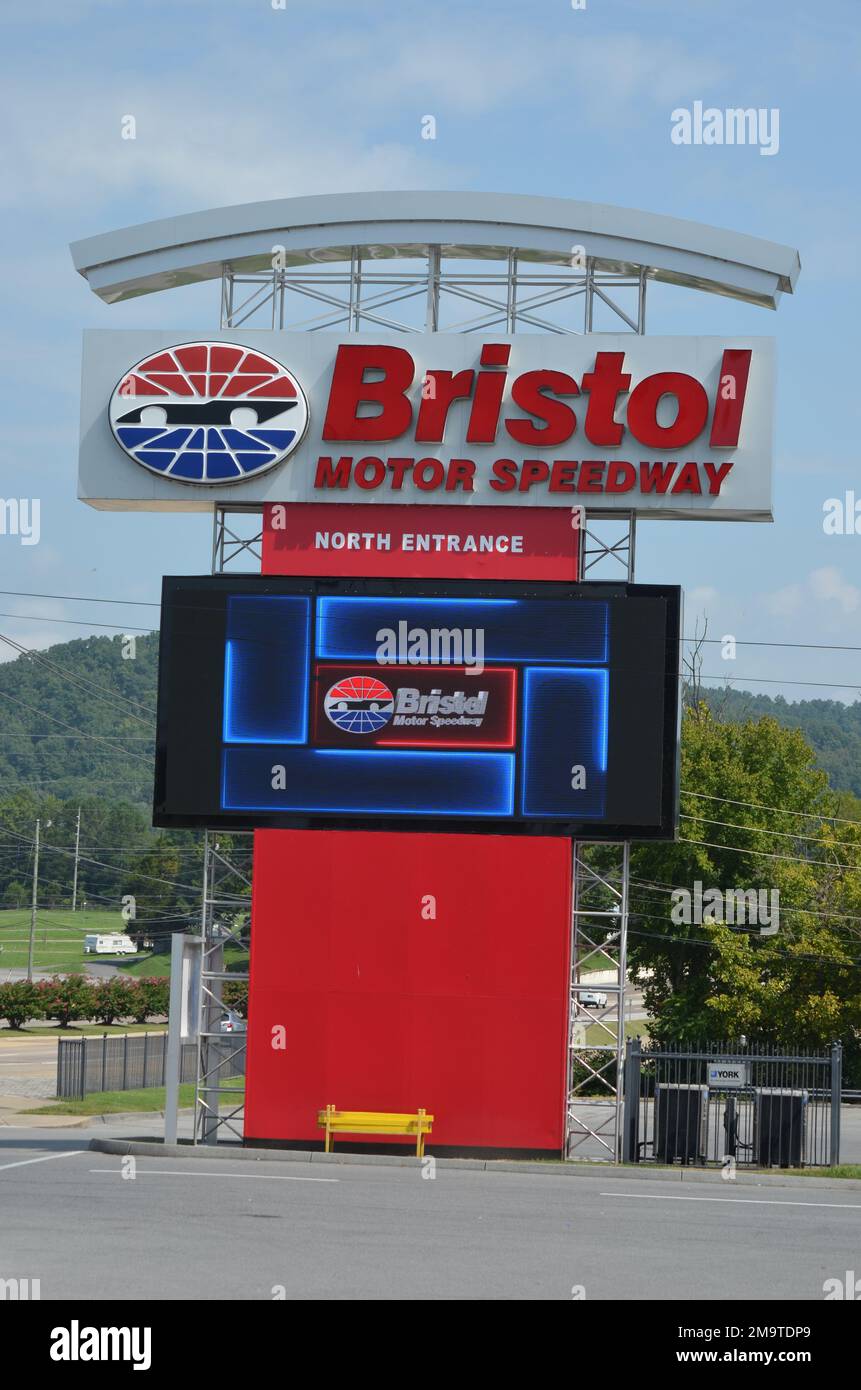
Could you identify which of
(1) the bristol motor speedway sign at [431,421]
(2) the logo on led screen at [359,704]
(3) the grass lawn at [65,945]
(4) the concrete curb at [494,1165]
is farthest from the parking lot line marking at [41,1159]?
(3) the grass lawn at [65,945]

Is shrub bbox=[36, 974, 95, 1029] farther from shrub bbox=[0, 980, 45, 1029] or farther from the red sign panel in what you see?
the red sign panel

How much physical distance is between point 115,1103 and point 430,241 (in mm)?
18836

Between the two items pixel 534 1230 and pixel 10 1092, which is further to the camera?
pixel 10 1092

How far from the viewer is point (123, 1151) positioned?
22.7 metres

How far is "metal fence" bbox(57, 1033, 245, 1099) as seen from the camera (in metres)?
35.3

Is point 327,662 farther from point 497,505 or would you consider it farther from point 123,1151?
point 123,1151

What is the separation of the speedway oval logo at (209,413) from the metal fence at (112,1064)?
39.2 feet

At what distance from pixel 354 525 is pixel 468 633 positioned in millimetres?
2551

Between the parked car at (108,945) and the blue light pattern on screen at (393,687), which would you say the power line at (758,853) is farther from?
the parked car at (108,945)

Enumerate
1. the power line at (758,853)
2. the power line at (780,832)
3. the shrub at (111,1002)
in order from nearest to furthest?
the power line at (758,853) < the power line at (780,832) < the shrub at (111,1002)

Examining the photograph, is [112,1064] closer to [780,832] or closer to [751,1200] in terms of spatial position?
[751,1200]

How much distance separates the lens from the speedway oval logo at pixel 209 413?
23.9 metres

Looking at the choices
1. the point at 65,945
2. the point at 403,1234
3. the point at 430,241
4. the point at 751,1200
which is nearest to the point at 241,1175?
the point at 403,1234
